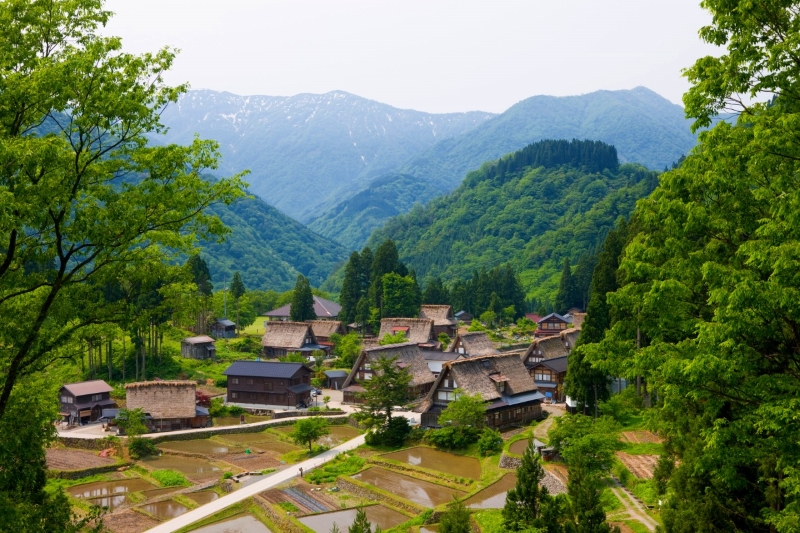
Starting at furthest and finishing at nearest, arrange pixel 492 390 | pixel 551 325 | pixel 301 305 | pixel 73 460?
pixel 551 325 < pixel 301 305 < pixel 492 390 < pixel 73 460

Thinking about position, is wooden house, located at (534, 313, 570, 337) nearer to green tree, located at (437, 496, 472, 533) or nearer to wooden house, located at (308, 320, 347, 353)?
wooden house, located at (308, 320, 347, 353)

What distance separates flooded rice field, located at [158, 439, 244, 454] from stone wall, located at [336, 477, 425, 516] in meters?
10.9

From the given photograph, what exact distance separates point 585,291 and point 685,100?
3210 inches

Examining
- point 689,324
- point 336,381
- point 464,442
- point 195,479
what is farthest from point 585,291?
point 689,324

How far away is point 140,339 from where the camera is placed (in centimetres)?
5462

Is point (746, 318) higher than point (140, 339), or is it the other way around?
point (746, 318)

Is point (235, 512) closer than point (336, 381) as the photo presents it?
Yes

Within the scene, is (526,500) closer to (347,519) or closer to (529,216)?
(347,519)

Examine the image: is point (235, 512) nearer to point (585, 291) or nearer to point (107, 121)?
point (107, 121)

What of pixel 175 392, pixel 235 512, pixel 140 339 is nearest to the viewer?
pixel 235 512

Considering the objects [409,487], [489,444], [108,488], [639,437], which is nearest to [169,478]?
[108,488]

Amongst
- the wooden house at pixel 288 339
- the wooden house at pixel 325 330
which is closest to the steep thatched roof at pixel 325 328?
the wooden house at pixel 325 330

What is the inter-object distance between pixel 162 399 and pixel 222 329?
2906 cm

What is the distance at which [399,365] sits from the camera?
52250 mm
